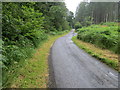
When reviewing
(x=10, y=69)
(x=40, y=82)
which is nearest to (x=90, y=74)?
(x=40, y=82)

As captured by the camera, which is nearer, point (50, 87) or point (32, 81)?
point (50, 87)

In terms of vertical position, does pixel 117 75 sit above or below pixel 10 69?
below

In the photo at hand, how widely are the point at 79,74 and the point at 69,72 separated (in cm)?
45

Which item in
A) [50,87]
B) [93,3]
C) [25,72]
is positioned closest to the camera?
[50,87]

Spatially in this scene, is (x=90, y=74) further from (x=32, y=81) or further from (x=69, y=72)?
(x=32, y=81)

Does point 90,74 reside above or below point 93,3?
below

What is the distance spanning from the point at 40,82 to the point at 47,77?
1.32ft

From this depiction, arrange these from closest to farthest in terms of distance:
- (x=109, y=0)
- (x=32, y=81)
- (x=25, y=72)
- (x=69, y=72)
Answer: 1. (x=32, y=81)
2. (x=25, y=72)
3. (x=69, y=72)
4. (x=109, y=0)

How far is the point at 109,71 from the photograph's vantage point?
380cm

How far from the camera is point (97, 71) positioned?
3803 millimetres

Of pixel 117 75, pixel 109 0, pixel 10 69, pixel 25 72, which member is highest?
pixel 109 0

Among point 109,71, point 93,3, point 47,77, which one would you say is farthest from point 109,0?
point 47,77

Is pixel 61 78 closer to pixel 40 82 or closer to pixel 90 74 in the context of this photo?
pixel 40 82

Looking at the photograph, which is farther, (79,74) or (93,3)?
(93,3)
